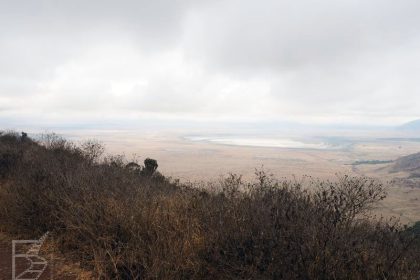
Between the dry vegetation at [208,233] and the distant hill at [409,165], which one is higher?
the dry vegetation at [208,233]

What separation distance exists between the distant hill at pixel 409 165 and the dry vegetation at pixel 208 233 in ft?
500

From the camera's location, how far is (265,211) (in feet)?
21.6

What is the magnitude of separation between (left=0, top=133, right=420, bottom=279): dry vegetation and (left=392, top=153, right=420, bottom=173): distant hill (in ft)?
500

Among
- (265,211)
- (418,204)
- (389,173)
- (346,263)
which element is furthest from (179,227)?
(389,173)

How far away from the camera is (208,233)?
21.4ft

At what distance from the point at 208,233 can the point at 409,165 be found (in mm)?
167817

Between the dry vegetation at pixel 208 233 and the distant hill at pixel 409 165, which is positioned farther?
the distant hill at pixel 409 165

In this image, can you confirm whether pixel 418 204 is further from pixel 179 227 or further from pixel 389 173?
pixel 179 227

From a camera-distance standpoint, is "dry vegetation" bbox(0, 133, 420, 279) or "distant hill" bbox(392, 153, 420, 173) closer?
"dry vegetation" bbox(0, 133, 420, 279)

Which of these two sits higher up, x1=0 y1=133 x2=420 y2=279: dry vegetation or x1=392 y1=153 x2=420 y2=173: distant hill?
x1=0 y1=133 x2=420 y2=279: dry vegetation

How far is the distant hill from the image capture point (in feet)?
478

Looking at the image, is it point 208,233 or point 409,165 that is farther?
point 409,165

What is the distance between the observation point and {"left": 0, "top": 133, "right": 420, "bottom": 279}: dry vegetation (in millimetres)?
5402

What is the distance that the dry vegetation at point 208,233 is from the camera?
17.7 ft
